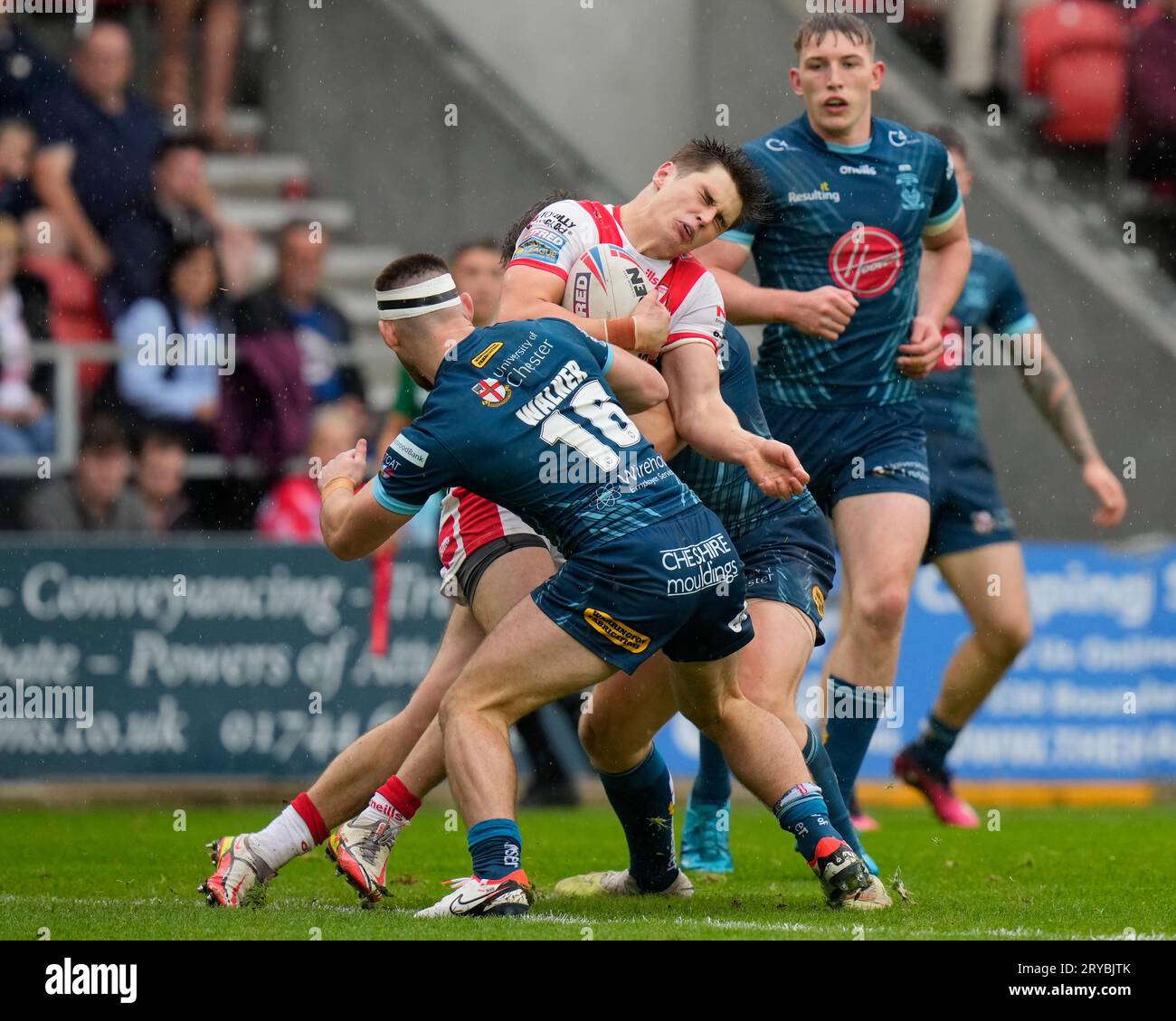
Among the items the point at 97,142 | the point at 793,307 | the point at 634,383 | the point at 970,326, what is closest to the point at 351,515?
the point at 634,383

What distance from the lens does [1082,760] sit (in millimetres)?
10805

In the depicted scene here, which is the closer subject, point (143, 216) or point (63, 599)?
point (63, 599)

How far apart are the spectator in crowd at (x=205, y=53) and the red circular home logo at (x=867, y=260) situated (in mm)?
8028

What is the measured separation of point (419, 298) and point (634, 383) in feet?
2.14

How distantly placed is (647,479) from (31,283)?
A: 24.7 ft

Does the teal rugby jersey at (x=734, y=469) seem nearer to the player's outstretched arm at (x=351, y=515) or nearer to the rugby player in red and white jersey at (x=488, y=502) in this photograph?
the rugby player in red and white jersey at (x=488, y=502)

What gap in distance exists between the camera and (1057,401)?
8820mm

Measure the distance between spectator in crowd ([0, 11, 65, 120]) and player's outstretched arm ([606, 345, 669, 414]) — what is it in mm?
8124

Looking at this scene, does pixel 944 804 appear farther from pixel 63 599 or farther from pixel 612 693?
pixel 63 599

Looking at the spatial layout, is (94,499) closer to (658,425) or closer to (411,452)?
(658,425)

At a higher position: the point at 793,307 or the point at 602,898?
the point at 793,307

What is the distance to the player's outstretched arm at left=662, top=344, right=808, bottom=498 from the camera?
213 inches
